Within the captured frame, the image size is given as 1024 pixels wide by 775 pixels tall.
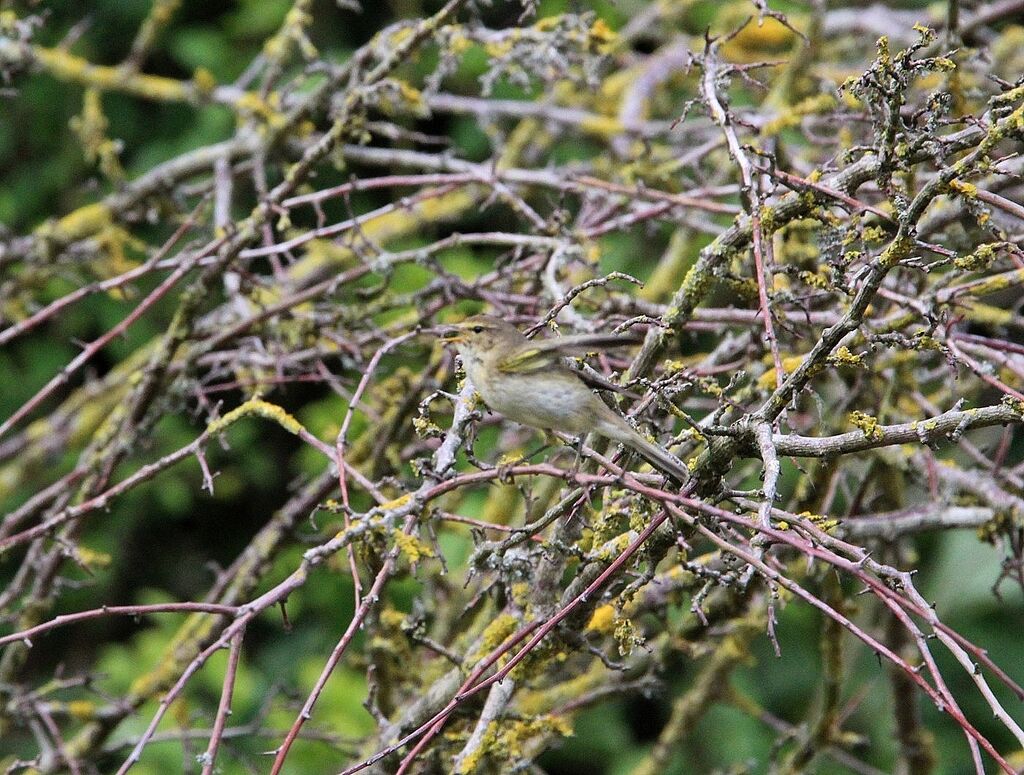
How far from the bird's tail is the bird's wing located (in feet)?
0.51

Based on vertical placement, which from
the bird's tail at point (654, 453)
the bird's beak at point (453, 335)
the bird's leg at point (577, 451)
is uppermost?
the bird's beak at point (453, 335)

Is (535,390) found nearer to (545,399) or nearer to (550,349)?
(545,399)

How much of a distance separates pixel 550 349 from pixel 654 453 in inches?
8.6

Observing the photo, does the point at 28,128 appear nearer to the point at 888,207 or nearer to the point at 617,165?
the point at 617,165

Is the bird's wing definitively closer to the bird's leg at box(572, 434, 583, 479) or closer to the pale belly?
the pale belly

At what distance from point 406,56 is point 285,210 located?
44 cm

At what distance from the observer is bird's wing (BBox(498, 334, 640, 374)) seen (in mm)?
1579

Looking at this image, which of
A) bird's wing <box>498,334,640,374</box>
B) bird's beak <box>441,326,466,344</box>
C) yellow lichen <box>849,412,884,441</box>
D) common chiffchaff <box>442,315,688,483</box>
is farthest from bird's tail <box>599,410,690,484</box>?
bird's beak <box>441,326,466,344</box>

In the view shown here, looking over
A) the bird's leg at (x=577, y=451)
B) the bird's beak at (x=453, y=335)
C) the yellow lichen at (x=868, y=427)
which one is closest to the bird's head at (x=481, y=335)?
the bird's beak at (x=453, y=335)

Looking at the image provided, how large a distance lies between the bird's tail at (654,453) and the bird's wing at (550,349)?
0.15 meters

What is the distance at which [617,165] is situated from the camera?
151 inches

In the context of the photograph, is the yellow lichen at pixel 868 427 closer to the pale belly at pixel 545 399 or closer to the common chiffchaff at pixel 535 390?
the common chiffchaff at pixel 535 390

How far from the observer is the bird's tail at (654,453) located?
1.80 meters

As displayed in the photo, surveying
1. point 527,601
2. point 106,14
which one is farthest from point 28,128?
point 527,601
